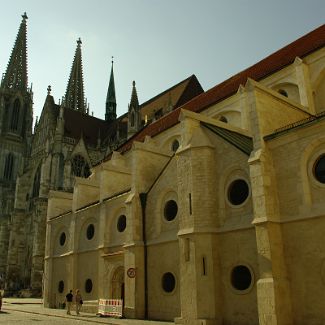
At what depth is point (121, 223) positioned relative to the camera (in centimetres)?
2056

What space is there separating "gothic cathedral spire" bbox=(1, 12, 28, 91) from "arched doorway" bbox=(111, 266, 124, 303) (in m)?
49.6

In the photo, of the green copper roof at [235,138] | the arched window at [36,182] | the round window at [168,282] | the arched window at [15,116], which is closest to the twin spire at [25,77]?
the arched window at [15,116]

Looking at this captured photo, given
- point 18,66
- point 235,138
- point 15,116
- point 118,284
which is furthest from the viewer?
point 18,66

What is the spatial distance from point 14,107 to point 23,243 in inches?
978

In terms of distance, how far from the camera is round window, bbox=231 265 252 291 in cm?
1312

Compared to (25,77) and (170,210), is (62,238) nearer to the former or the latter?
(170,210)

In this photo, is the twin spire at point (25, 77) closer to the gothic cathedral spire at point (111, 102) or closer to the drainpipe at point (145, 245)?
the gothic cathedral spire at point (111, 102)

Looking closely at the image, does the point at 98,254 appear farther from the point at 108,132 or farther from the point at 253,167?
the point at 108,132

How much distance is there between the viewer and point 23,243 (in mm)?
44750

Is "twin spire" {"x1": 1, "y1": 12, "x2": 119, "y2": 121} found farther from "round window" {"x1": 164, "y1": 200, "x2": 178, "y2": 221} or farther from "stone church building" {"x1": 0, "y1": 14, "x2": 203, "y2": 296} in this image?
"round window" {"x1": 164, "y1": 200, "x2": 178, "y2": 221}

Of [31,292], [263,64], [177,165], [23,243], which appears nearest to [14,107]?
[23,243]

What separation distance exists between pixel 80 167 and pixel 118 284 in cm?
2596

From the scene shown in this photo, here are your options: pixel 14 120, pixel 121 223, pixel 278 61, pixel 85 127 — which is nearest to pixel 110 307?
pixel 121 223

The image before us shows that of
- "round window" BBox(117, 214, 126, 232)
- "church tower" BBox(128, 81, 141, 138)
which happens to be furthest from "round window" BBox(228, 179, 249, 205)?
"church tower" BBox(128, 81, 141, 138)
